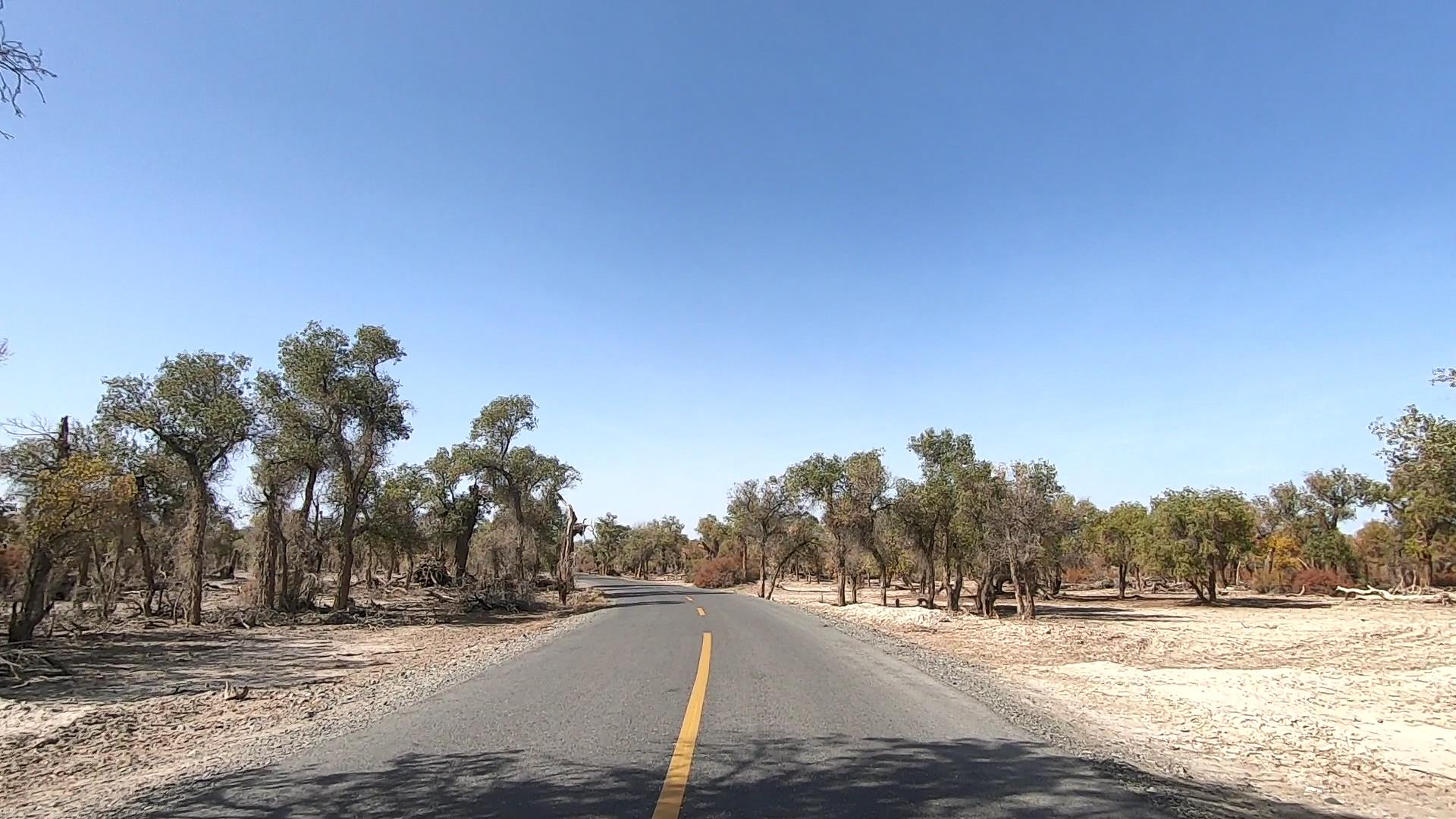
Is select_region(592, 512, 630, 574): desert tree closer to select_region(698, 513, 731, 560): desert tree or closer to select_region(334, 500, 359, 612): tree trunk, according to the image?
select_region(698, 513, 731, 560): desert tree

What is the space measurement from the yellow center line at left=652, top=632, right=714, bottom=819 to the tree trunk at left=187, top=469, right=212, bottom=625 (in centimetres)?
2206

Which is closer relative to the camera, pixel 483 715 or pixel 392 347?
pixel 483 715

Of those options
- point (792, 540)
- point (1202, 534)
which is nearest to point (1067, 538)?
point (1202, 534)

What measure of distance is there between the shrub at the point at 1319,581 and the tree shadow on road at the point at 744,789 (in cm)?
5963

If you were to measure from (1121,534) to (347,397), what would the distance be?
50886 millimetres

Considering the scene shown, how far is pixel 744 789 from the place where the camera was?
5344mm

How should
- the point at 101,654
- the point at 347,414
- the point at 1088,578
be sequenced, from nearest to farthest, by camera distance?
1. the point at 101,654
2. the point at 347,414
3. the point at 1088,578

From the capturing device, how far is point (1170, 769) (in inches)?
262

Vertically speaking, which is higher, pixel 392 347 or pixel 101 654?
pixel 392 347

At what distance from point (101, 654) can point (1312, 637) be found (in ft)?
107

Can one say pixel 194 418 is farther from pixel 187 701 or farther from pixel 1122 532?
pixel 1122 532

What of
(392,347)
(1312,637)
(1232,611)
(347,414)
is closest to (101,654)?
(347,414)

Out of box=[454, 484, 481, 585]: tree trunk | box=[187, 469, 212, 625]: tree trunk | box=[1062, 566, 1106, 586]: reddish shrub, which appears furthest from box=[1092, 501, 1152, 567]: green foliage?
box=[187, 469, 212, 625]: tree trunk

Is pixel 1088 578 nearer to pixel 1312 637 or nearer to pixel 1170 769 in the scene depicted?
pixel 1312 637
